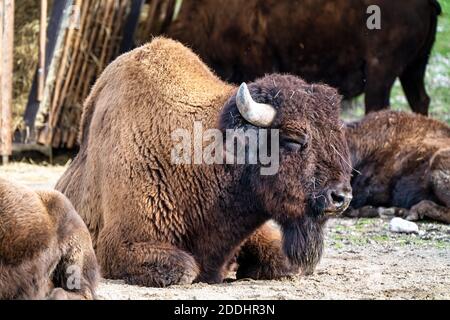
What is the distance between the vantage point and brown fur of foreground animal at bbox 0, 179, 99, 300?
678cm

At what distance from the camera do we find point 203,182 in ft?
26.9

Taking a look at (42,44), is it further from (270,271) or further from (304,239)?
(304,239)

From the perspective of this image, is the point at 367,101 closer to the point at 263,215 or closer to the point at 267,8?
the point at 267,8

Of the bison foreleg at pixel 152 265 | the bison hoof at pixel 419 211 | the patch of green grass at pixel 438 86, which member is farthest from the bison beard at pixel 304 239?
the patch of green grass at pixel 438 86

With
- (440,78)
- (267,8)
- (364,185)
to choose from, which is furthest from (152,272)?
(440,78)

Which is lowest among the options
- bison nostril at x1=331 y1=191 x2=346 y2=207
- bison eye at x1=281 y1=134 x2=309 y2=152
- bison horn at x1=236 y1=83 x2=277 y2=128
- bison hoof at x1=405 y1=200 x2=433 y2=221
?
bison hoof at x1=405 y1=200 x2=433 y2=221

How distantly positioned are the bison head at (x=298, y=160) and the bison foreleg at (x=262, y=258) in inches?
14.2

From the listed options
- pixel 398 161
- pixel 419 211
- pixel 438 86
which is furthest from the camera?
pixel 438 86

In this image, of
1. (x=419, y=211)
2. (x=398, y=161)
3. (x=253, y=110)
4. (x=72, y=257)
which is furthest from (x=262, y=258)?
(x=398, y=161)

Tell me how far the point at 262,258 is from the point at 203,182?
32.0 inches

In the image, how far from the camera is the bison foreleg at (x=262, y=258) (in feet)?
28.1

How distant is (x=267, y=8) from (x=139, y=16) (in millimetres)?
1752

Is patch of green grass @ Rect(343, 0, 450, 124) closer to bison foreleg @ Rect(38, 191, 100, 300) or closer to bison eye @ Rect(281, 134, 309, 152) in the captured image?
bison eye @ Rect(281, 134, 309, 152)

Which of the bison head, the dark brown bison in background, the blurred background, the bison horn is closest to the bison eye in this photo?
the bison head
